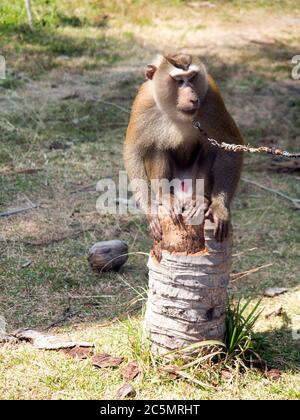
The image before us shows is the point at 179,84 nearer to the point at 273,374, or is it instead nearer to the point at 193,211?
the point at 193,211

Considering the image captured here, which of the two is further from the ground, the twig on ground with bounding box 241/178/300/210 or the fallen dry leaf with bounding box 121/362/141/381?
the fallen dry leaf with bounding box 121/362/141/381

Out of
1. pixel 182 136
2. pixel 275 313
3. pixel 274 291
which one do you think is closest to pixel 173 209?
pixel 182 136

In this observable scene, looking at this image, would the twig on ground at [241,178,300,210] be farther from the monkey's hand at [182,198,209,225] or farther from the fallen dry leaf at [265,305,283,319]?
the monkey's hand at [182,198,209,225]

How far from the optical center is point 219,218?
13.3 feet

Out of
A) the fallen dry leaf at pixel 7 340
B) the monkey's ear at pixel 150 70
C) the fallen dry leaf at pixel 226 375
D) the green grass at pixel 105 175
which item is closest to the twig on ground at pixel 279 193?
the green grass at pixel 105 175

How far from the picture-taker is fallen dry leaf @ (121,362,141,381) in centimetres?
395

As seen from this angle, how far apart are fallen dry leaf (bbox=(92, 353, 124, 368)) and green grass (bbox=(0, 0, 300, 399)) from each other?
0.04 m

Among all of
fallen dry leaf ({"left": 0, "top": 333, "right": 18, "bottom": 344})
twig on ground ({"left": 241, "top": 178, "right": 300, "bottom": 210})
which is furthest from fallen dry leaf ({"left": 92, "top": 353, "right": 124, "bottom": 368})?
twig on ground ({"left": 241, "top": 178, "right": 300, "bottom": 210})

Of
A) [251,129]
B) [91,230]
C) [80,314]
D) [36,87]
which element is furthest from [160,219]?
[36,87]

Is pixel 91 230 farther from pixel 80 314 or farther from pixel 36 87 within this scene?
pixel 36 87

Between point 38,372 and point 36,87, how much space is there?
553 centimetres

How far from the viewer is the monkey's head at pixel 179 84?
409cm

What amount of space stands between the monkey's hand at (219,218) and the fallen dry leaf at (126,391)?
37.0 inches

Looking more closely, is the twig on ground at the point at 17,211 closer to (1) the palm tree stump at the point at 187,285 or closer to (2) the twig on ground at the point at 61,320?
(2) the twig on ground at the point at 61,320
